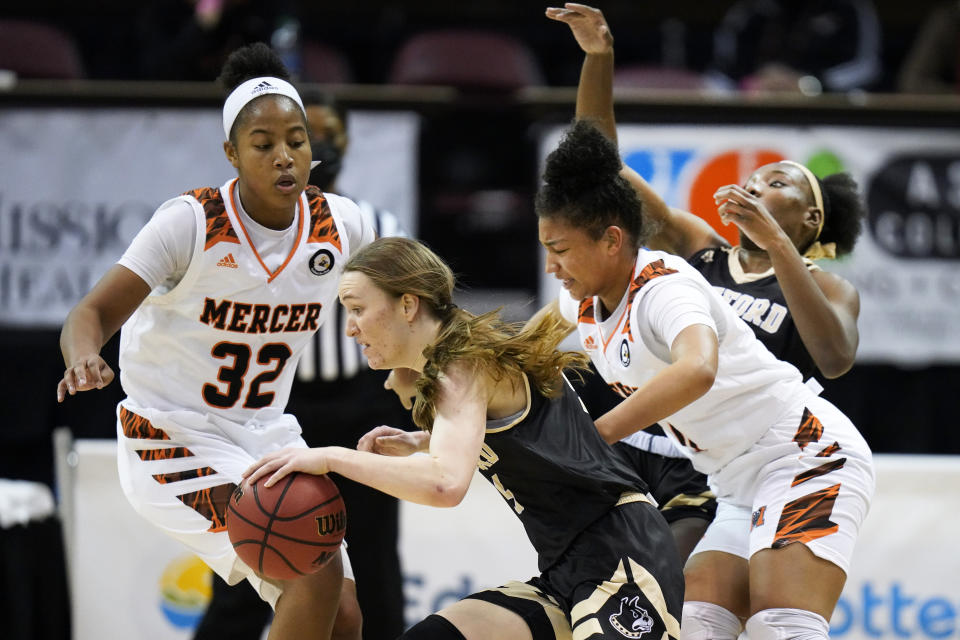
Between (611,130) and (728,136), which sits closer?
(611,130)

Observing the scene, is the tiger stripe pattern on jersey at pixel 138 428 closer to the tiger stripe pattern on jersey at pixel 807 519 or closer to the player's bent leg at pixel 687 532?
the player's bent leg at pixel 687 532

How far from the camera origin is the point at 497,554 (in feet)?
18.0

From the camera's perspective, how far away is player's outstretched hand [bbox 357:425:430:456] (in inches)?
128

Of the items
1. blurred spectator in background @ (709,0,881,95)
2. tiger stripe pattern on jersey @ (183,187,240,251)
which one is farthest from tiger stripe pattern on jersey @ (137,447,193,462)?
blurred spectator in background @ (709,0,881,95)

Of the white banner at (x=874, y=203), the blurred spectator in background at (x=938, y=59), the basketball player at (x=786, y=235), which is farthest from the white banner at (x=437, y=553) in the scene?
the blurred spectator in background at (x=938, y=59)

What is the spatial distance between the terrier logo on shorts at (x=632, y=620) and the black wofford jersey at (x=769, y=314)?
117cm

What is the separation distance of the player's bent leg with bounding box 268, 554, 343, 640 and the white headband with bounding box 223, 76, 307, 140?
4.39 ft

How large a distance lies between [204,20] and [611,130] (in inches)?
159

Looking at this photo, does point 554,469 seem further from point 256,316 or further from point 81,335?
point 81,335

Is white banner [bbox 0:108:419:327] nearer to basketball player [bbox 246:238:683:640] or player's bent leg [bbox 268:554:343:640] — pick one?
player's bent leg [bbox 268:554:343:640]

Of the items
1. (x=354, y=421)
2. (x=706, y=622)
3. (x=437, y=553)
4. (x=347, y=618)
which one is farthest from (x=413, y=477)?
(x=437, y=553)

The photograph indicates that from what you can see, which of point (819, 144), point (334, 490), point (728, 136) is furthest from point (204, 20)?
point (334, 490)

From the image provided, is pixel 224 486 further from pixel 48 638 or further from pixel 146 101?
pixel 146 101

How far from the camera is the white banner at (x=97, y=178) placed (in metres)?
6.58
